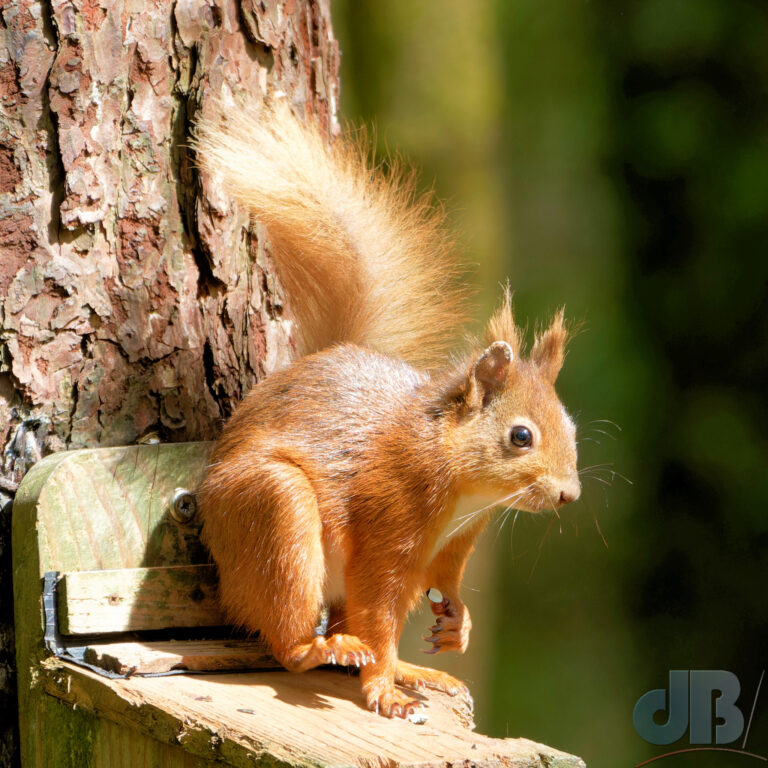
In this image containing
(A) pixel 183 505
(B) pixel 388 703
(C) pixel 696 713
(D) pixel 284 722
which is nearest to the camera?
(D) pixel 284 722

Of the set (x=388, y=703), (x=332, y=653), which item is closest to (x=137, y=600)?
(x=332, y=653)

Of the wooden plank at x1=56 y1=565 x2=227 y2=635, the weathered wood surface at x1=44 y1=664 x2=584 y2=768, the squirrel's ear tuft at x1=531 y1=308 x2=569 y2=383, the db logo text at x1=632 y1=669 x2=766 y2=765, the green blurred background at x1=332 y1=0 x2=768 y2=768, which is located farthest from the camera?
the green blurred background at x1=332 y1=0 x2=768 y2=768

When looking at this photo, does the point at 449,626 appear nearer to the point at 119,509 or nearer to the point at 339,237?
the point at 119,509

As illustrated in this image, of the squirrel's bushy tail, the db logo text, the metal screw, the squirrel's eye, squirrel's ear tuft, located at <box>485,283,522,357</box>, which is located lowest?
the db logo text

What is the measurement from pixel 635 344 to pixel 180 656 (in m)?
3.10

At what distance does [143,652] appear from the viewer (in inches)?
73.0

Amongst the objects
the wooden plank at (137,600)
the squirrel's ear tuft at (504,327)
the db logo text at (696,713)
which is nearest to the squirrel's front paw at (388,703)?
the wooden plank at (137,600)

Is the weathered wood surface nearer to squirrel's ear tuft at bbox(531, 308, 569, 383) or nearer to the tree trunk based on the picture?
the tree trunk

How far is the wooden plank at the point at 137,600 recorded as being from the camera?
188 cm

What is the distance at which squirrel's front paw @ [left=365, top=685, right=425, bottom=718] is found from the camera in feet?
5.72

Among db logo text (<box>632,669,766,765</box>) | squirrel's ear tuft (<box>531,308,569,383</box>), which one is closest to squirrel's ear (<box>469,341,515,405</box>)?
squirrel's ear tuft (<box>531,308,569,383</box>)

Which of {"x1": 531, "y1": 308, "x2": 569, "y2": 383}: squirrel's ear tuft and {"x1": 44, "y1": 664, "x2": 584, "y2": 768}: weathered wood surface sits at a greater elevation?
{"x1": 531, "y1": 308, "x2": 569, "y2": 383}: squirrel's ear tuft

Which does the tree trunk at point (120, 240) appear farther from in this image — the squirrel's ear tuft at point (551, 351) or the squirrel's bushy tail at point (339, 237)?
the squirrel's ear tuft at point (551, 351)

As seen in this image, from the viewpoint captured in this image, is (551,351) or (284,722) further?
(551,351)
